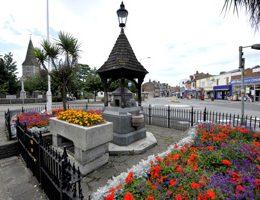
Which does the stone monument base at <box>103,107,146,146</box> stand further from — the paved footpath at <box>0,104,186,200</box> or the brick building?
the brick building

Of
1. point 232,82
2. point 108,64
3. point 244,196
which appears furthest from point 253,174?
point 232,82

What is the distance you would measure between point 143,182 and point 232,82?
39.9m

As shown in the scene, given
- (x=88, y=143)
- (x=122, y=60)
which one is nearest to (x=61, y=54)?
(x=122, y=60)

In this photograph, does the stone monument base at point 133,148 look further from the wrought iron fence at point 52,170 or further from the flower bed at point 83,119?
the wrought iron fence at point 52,170

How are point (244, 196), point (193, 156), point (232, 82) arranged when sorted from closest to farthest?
1. point (244, 196)
2. point (193, 156)
3. point (232, 82)

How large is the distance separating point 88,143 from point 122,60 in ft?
11.2

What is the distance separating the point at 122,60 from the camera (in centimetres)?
539

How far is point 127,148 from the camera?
4801 mm

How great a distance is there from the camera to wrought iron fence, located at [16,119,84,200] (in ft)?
6.15

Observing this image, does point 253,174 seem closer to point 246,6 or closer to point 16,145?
point 246,6

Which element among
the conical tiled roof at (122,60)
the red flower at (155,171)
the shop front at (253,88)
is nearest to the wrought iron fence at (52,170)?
the red flower at (155,171)

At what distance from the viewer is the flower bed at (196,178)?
1.66 m

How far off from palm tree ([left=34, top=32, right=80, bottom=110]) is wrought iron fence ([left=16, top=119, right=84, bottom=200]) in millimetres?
4114

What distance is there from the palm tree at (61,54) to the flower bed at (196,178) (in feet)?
21.1
